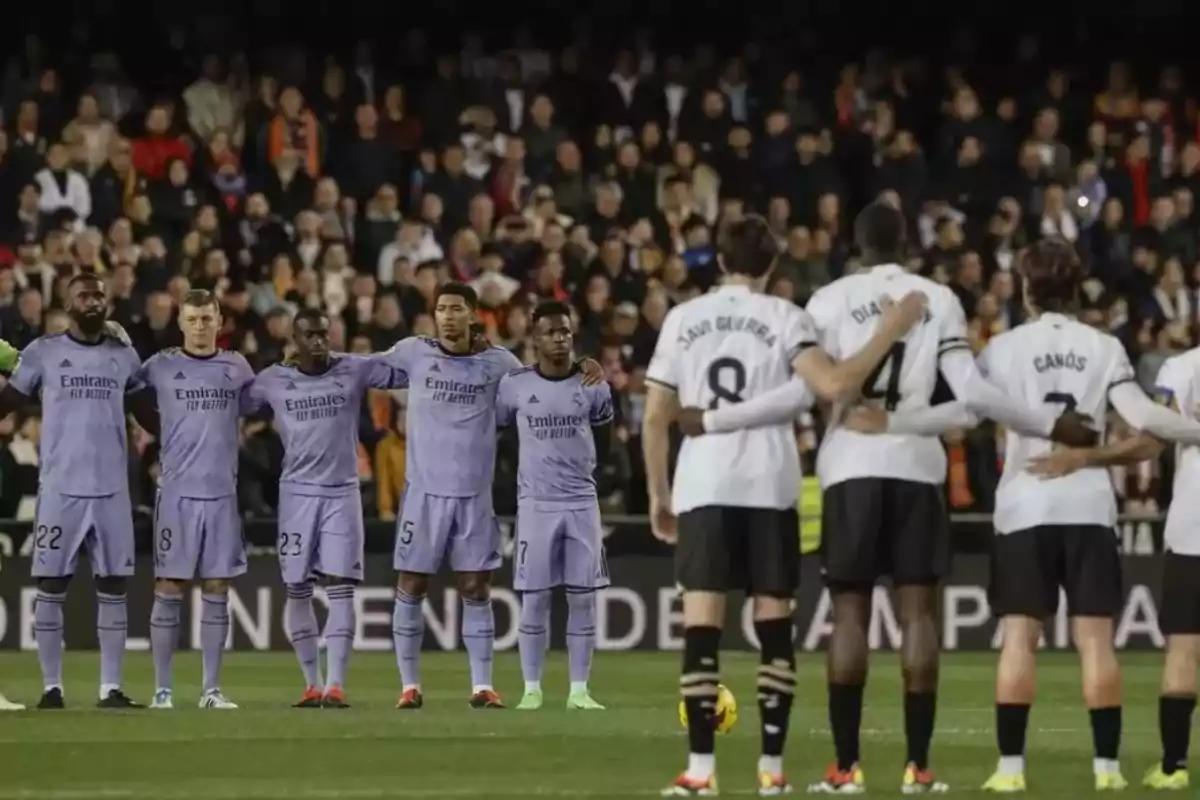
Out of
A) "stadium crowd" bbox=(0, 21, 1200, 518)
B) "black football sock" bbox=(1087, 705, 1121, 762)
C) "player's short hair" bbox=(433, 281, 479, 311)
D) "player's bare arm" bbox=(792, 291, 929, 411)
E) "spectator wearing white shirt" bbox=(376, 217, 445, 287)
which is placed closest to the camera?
"player's bare arm" bbox=(792, 291, 929, 411)

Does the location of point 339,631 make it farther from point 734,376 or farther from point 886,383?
point 886,383

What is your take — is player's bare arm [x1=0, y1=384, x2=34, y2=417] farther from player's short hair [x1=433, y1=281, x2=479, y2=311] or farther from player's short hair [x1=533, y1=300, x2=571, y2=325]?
player's short hair [x1=533, y1=300, x2=571, y2=325]

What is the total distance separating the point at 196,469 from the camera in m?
15.4

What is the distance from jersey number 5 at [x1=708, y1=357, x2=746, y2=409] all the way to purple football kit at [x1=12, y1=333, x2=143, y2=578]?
577cm

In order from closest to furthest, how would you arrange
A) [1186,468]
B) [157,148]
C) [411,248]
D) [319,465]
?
[1186,468] → [319,465] → [411,248] → [157,148]

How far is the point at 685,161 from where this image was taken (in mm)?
24938

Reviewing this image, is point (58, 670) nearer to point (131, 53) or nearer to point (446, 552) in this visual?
point (446, 552)

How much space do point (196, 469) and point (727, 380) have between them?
18.9ft

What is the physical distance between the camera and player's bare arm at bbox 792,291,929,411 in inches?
403

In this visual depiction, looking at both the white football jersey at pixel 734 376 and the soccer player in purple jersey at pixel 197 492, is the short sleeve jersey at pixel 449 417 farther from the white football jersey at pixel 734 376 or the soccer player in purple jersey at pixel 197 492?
the white football jersey at pixel 734 376

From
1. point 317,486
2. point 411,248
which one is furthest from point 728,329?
point 411,248

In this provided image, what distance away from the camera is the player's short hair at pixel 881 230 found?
34.6 ft

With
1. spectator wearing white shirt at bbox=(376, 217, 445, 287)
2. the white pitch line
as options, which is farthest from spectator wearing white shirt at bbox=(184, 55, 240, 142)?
the white pitch line

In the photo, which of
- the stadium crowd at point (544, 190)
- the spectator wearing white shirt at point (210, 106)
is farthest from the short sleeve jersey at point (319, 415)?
the spectator wearing white shirt at point (210, 106)
